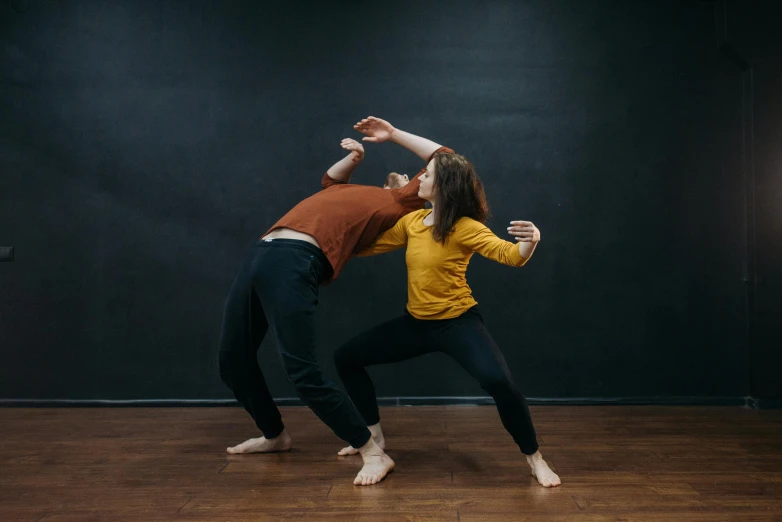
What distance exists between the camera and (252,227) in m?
3.71

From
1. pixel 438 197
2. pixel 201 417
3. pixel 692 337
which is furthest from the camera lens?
pixel 692 337

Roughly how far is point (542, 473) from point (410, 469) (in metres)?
0.50

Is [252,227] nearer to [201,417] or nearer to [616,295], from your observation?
[201,417]

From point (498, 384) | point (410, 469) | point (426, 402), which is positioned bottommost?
point (426, 402)

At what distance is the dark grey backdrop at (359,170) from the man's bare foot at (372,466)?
1.29 meters

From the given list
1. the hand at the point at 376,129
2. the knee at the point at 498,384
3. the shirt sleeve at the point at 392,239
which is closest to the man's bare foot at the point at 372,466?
the knee at the point at 498,384

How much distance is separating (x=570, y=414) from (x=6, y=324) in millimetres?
3220

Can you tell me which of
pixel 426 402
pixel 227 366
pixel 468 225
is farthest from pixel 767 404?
pixel 227 366

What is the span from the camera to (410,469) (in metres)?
2.47

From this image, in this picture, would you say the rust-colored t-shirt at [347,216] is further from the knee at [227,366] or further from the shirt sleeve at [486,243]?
the knee at [227,366]

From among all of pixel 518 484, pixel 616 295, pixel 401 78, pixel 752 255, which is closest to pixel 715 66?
pixel 752 255

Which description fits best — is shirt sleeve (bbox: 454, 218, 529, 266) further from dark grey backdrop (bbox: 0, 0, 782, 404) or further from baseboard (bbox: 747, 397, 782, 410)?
baseboard (bbox: 747, 397, 782, 410)

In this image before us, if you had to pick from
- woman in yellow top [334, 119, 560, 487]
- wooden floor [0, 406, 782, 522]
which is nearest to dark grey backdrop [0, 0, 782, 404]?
wooden floor [0, 406, 782, 522]

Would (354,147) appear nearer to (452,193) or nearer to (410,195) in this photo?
(410,195)
